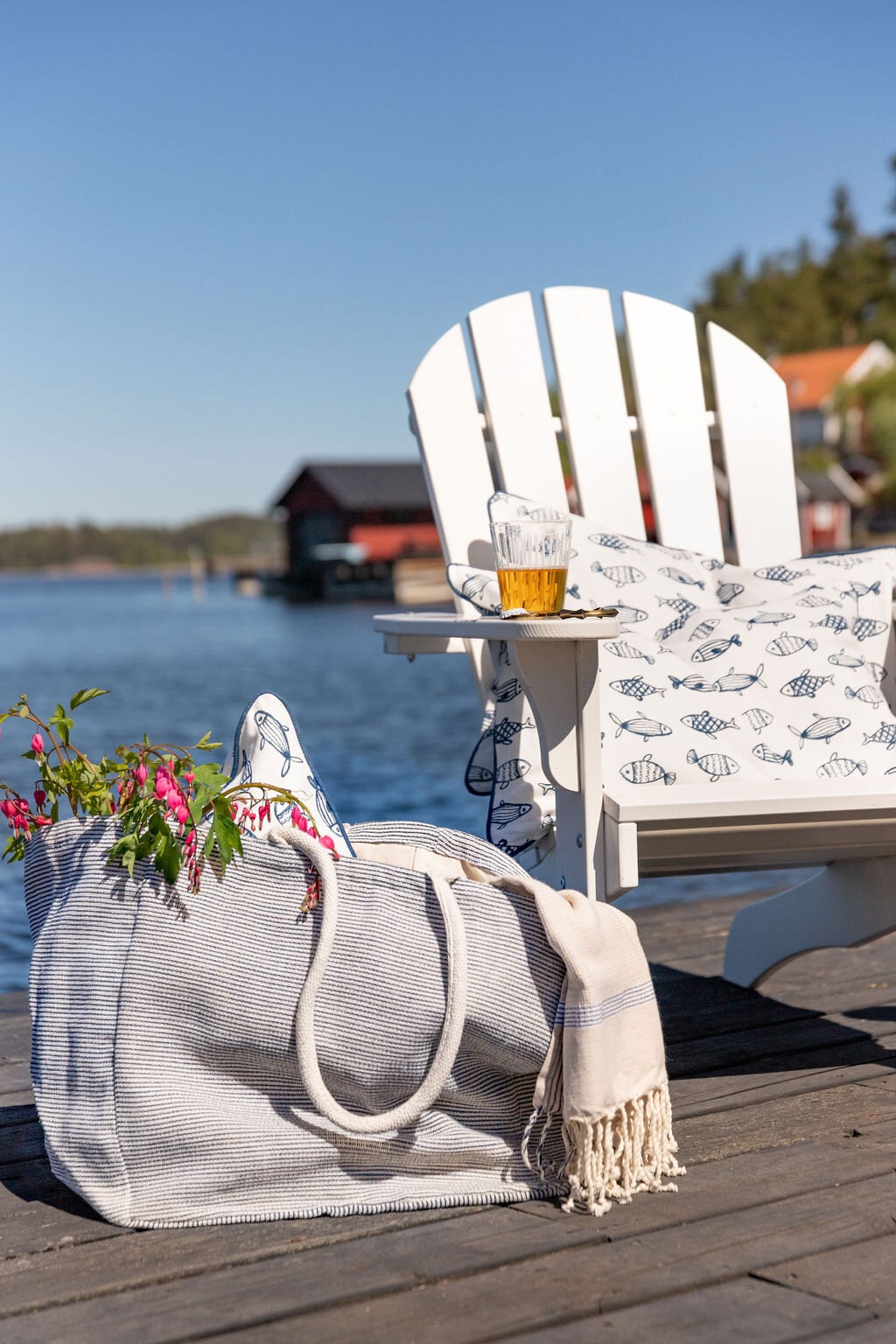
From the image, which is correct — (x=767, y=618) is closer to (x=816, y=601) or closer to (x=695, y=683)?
(x=816, y=601)

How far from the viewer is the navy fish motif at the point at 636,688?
200 centimetres

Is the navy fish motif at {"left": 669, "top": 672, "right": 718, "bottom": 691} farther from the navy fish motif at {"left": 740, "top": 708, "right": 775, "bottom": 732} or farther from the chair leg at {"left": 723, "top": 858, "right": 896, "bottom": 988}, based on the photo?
the chair leg at {"left": 723, "top": 858, "right": 896, "bottom": 988}

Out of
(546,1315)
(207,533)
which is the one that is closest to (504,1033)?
(546,1315)

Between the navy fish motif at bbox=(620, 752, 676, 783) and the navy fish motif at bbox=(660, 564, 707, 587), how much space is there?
48 centimetres

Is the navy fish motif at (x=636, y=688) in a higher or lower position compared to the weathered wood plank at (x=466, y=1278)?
higher

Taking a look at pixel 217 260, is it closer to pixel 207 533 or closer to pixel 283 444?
pixel 283 444

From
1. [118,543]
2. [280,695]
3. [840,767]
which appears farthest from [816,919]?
[118,543]

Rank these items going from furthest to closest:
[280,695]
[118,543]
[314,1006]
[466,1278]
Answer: [118,543]
[280,695]
[314,1006]
[466,1278]

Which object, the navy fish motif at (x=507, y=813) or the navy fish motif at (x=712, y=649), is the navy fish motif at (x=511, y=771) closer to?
the navy fish motif at (x=507, y=813)

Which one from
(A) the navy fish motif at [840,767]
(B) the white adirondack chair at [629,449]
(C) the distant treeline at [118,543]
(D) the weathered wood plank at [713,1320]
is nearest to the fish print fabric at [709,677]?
(A) the navy fish motif at [840,767]

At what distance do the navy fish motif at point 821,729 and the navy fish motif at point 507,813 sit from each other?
41 cm

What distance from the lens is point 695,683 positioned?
203 cm

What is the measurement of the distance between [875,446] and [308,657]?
105ft

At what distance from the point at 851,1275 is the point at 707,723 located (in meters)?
0.85
